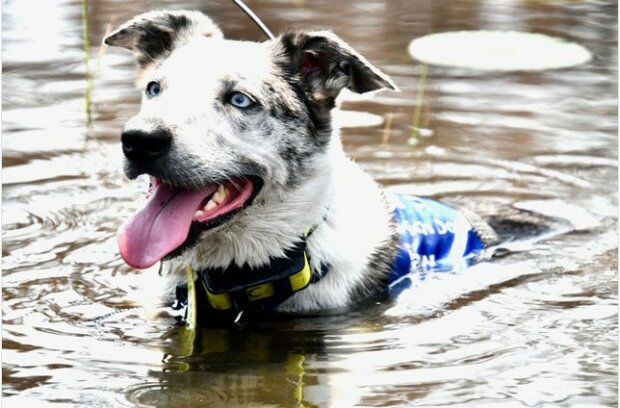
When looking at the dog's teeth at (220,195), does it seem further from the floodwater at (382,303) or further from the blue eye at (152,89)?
the floodwater at (382,303)

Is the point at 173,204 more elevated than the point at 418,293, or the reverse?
the point at 173,204

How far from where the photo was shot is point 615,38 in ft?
37.3

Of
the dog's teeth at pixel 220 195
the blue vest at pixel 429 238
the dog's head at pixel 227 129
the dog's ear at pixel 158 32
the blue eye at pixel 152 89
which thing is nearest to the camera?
the dog's head at pixel 227 129

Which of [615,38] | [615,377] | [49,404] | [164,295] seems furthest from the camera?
[615,38]

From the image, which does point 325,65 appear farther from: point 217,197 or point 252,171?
point 217,197

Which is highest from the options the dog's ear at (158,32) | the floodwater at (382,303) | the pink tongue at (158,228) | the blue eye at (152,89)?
the dog's ear at (158,32)

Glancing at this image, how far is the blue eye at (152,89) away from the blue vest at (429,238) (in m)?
1.56

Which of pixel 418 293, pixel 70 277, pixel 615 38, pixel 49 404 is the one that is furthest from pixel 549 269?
pixel 615 38

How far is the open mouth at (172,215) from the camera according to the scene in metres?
5.03

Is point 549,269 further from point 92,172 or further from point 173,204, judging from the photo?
point 92,172

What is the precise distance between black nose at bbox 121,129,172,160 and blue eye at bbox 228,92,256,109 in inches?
17.6

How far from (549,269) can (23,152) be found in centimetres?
369

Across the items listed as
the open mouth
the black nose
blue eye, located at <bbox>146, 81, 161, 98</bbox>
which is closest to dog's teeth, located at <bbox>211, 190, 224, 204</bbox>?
the open mouth

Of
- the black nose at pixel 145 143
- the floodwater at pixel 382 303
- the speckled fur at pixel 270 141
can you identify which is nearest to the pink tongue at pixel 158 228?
the speckled fur at pixel 270 141
